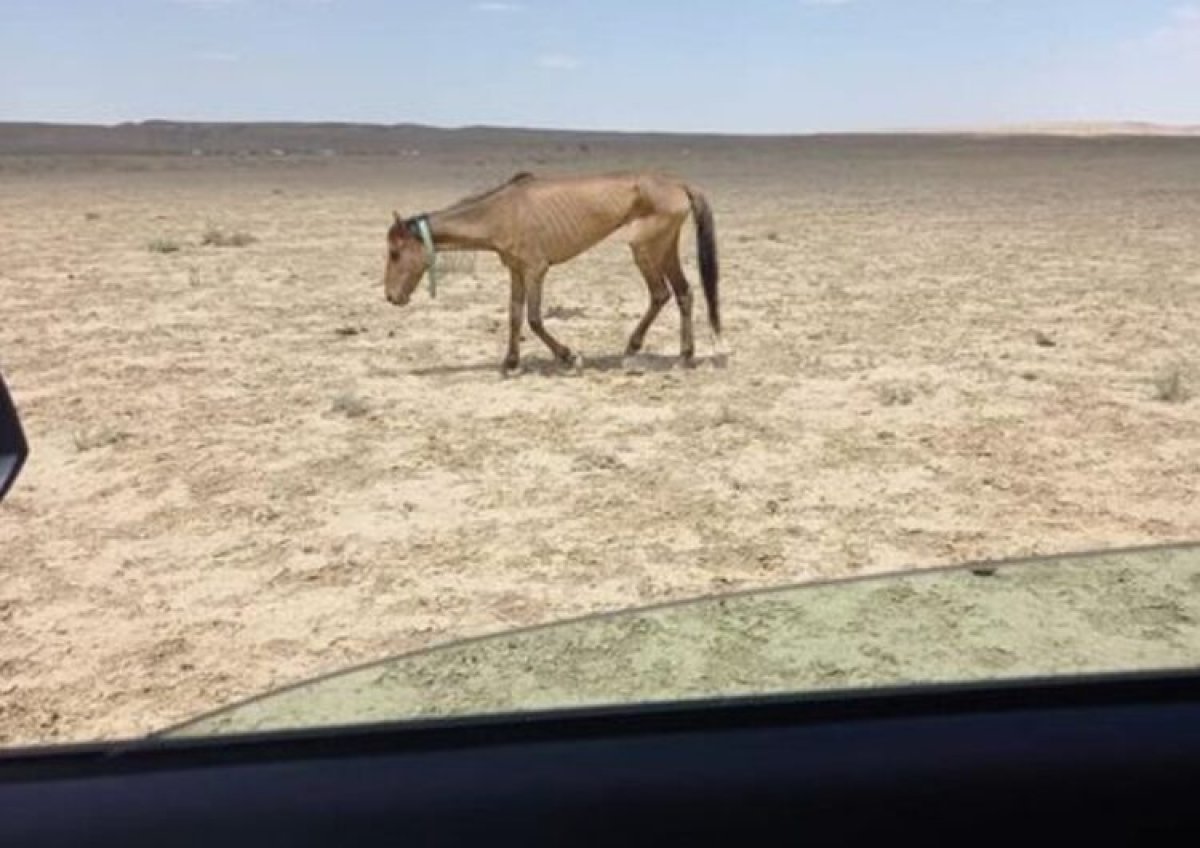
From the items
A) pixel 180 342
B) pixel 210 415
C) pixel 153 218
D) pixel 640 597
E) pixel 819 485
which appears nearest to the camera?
pixel 640 597

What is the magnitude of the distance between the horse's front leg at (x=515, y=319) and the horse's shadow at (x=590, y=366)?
103 millimetres

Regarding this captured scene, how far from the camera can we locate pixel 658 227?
11.0 meters

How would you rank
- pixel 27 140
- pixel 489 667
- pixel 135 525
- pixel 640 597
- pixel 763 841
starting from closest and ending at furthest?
1. pixel 763 841
2. pixel 489 667
3. pixel 640 597
4. pixel 135 525
5. pixel 27 140

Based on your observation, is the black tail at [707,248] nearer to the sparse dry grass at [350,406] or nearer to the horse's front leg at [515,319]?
the horse's front leg at [515,319]

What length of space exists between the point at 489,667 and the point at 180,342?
441 inches

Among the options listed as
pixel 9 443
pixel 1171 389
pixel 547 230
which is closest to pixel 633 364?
pixel 547 230

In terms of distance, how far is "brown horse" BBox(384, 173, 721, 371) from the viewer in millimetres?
10664

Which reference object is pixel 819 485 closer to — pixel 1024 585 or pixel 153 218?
pixel 1024 585

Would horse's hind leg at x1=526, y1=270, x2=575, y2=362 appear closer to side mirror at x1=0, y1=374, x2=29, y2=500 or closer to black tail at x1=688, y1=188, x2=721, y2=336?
black tail at x1=688, y1=188, x2=721, y2=336

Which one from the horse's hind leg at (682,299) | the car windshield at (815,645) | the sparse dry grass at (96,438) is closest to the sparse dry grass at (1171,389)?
the horse's hind leg at (682,299)

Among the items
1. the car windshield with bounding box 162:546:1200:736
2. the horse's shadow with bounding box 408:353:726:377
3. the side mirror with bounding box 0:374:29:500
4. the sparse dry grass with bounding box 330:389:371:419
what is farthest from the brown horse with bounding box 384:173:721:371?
the side mirror with bounding box 0:374:29:500

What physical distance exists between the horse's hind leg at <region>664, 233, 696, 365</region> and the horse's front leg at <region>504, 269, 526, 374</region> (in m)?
1.27

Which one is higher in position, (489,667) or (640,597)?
(489,667)

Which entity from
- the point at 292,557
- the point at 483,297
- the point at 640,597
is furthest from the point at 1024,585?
the point at 483,297
